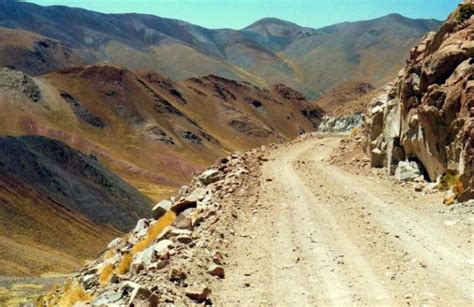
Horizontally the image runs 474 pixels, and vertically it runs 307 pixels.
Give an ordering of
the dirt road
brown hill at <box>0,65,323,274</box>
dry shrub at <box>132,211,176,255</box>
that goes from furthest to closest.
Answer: brown hill at <box>0,65,323,274</box>
dry shrub at <box>132,211,176,255</box>
the dirt road

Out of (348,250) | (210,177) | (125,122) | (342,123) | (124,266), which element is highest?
(210,177)

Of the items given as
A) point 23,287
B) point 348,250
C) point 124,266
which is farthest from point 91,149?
point 348,250

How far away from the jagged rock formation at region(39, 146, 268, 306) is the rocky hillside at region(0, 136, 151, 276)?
3835 cm

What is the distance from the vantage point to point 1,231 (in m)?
59.5

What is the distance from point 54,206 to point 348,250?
6356cm

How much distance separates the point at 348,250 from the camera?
11.9 m

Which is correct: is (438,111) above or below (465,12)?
below

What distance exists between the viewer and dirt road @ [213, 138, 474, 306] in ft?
31.6

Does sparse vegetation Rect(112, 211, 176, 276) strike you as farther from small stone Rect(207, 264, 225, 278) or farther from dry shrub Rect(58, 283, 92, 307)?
small stone Rect(207, 264, 225, 278)

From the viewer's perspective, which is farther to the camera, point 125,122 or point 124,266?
point 125,122

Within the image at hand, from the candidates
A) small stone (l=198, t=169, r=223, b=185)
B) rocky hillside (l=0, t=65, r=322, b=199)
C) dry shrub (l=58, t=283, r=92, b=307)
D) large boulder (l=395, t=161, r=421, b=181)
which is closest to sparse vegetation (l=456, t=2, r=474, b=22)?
large boulder (l=395, t=161, r=421, b=181)

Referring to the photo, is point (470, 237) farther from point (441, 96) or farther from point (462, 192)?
point (441, 96)

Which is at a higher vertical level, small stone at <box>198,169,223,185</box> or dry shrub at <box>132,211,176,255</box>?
small stone at <box>198,169,223,185</box>

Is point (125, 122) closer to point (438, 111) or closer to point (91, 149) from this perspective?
point (91, 149)
